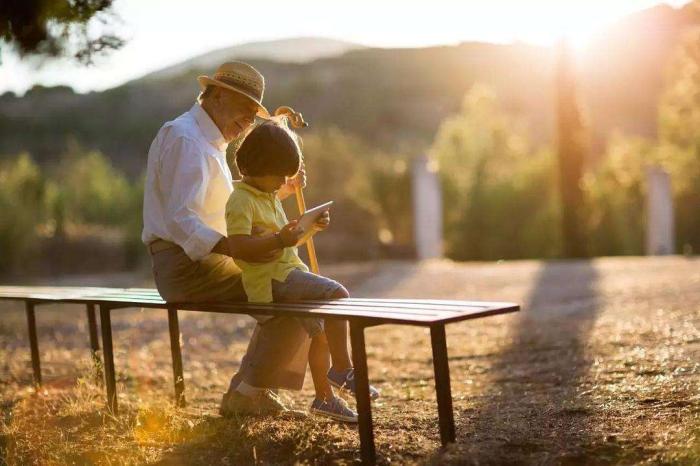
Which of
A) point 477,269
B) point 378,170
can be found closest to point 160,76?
point 378,170

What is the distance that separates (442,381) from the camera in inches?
139

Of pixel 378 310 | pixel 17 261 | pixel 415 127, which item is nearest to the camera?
pixel 378 310

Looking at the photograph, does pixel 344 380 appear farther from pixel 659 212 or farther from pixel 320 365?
pixel 659 212

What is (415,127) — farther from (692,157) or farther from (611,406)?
(611,406)

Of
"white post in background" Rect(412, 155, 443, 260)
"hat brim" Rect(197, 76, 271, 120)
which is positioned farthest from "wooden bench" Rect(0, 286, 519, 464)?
"white post in background" Rect(412, 155, 443, 260)

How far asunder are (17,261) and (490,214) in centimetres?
776

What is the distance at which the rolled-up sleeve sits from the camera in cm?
414

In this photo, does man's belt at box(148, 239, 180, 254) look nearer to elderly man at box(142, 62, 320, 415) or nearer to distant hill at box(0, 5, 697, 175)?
elderly man at box(142, 62, 320, 415)

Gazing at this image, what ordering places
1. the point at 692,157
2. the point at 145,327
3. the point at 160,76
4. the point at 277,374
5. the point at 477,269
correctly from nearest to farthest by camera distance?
the point at 277,374
the point at 145,327
the point at 477,269
the point at 692,157
the point at 160,76

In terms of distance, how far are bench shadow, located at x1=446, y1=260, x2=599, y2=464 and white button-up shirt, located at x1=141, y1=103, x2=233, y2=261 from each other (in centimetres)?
137

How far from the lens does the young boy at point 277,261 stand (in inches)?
159

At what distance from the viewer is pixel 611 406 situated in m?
4.35

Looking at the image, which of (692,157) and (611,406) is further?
(692,157)

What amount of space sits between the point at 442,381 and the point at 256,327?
3.84ft
